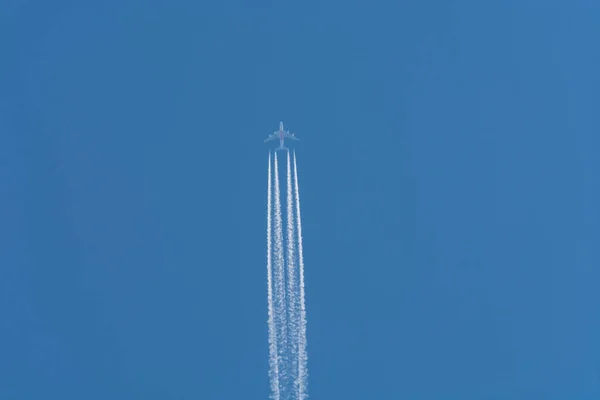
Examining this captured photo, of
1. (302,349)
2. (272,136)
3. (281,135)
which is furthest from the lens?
(272,136)

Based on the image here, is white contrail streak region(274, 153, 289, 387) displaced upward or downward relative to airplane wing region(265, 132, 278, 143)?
downward

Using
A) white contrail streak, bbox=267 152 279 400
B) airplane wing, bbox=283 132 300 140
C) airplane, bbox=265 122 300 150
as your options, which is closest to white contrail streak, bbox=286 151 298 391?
white contrail streak, bbox=267 152 279 400

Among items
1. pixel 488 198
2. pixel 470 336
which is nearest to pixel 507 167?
pixel 488 198

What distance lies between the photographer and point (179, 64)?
17.9 m

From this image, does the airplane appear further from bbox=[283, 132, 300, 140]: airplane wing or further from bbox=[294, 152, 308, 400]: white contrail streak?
bbox=[294, 152, 308, 400]: white contrail streak

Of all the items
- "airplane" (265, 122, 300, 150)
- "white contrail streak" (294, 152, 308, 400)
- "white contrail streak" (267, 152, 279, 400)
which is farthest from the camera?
"airplane" (265, 122, 300, 150)

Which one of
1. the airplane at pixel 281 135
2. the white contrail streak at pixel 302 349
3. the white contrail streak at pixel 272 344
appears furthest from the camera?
the airplane at pixel 281 135

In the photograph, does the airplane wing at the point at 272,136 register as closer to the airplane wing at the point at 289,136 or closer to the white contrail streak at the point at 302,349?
the airplane wing at the point at 289,136

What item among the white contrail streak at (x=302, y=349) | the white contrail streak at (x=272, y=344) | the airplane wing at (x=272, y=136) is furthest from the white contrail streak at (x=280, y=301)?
the airplane wing at (x=272, y=136)

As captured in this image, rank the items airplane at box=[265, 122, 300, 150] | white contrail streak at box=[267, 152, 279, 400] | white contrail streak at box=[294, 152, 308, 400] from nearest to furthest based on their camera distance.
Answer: white contrail streak at box=[294, 152, 308, 400] < white contrail streak at box=[267, 152, 279, 400] < airplane at box=[265, 122, 300, 150]

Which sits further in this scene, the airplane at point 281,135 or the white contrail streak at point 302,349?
the airplane at point 281,135

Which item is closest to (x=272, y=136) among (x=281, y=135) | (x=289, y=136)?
(x=281, y=135)

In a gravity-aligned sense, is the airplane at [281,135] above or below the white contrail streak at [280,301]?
above

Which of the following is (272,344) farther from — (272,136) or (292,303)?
(272,136)
